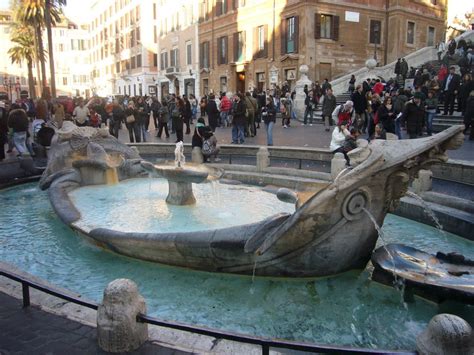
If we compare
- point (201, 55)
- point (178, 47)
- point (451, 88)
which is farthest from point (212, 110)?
point (178, 47)

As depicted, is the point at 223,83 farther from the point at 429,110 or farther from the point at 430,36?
the point at 429,110

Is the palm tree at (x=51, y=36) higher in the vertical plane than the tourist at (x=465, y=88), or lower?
higher

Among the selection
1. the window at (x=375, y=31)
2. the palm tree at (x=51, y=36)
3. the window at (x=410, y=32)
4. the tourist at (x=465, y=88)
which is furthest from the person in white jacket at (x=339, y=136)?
the window at (x=410, y=32)

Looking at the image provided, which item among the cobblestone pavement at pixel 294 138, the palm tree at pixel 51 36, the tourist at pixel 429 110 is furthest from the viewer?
the palm tree at pixel 51 36

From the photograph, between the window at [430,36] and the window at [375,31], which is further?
the window at [430,36]

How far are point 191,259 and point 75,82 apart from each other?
3483 inches

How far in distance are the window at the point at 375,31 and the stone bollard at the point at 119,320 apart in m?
33.1

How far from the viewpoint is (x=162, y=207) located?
8047 millimetres

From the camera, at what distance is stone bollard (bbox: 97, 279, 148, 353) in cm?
341

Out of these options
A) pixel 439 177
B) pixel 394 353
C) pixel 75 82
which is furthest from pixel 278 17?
pixel 75 82

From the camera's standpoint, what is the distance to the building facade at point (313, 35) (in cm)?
3059

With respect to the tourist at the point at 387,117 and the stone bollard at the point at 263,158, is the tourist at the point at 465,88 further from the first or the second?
the stone bollard at the point at 263,158

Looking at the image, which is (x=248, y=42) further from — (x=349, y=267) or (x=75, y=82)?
(x=75, y=82)

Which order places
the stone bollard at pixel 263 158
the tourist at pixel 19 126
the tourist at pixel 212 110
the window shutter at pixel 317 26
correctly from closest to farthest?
1. the stone bollard at pixel 263 158
2. the tourist at pixel 19 126
3. the tourist at pixel 212 110
4. the window shutter at pixel 317 26
